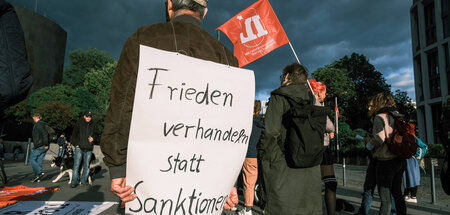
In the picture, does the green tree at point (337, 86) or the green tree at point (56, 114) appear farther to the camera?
the green tree at point (337, 86)

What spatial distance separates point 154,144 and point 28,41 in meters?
50.6

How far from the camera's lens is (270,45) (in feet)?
20.6

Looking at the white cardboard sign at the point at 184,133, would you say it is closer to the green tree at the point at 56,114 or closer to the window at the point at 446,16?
the green tree at the point at 56,114

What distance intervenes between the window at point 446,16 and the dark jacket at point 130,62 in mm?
33340

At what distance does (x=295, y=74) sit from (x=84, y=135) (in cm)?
672

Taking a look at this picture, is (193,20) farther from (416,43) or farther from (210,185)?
(416,43)

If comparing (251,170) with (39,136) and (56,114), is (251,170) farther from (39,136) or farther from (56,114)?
(56,114)

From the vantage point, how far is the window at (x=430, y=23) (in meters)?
29.4

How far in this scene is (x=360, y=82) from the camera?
43.2 m

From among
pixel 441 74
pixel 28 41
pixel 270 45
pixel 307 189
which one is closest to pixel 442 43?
pixel 441 74

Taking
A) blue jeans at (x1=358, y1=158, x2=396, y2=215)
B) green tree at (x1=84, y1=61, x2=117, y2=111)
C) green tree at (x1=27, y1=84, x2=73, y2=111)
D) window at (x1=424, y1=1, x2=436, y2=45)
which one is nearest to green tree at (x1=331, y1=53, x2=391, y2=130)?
window at (x1=424, y1=1, x2=436, y2=45)

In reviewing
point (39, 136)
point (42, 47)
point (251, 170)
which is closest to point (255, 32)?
point (251, 170)

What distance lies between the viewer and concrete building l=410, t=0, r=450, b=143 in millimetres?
27016

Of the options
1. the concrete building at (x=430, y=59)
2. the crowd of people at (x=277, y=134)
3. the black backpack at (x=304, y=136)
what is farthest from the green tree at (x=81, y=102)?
the concrete building at (x=430, y=59)
